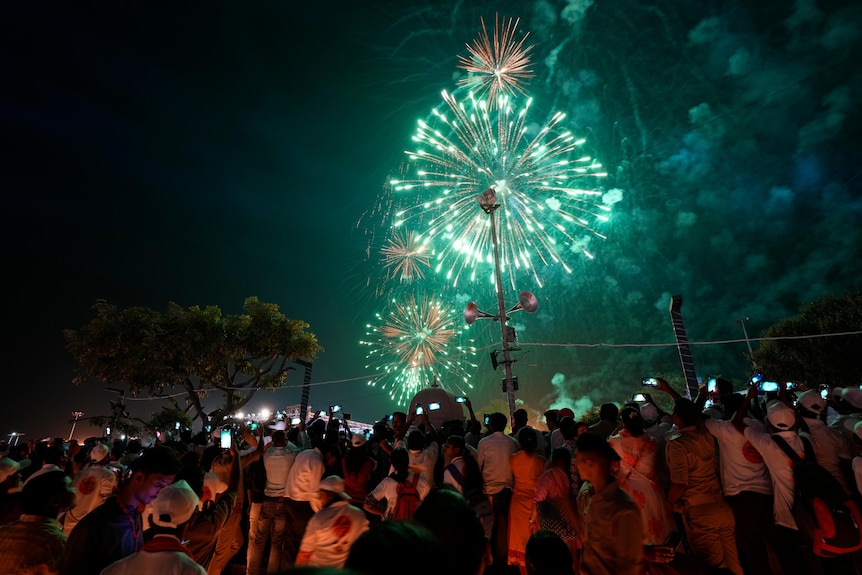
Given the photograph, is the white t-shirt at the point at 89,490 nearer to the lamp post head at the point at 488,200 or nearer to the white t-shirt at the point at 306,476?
the white t-shirt at the point at 306,476

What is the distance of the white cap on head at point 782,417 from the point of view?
488 cm

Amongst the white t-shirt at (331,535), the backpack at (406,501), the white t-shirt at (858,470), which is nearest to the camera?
the white t-shirt at (331,535)

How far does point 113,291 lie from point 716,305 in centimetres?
14272

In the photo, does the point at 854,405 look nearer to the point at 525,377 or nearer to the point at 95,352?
the point at 95,352

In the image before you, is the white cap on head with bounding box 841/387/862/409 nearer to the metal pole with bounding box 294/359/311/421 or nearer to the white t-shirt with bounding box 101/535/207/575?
the white t-shirt with bounding box 101/535/207/575

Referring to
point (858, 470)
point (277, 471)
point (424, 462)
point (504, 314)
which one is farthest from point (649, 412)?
point (504, 314)

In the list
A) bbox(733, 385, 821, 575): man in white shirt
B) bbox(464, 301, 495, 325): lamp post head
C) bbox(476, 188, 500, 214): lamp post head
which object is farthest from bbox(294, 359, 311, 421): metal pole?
bbox(733, 385, 821, 575): man in white shirt

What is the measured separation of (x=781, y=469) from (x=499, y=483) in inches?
140

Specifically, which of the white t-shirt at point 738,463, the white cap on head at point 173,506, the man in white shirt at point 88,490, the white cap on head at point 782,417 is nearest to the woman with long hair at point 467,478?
the white t-shirt at point 738,463

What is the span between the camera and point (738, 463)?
17.0 feet

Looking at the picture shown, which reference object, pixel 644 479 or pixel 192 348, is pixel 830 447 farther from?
pixel 192 348

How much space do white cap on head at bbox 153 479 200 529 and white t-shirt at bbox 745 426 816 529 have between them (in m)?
6.27

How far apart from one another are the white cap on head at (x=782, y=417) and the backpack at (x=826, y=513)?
542 mm

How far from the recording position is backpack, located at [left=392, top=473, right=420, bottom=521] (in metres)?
5.12
